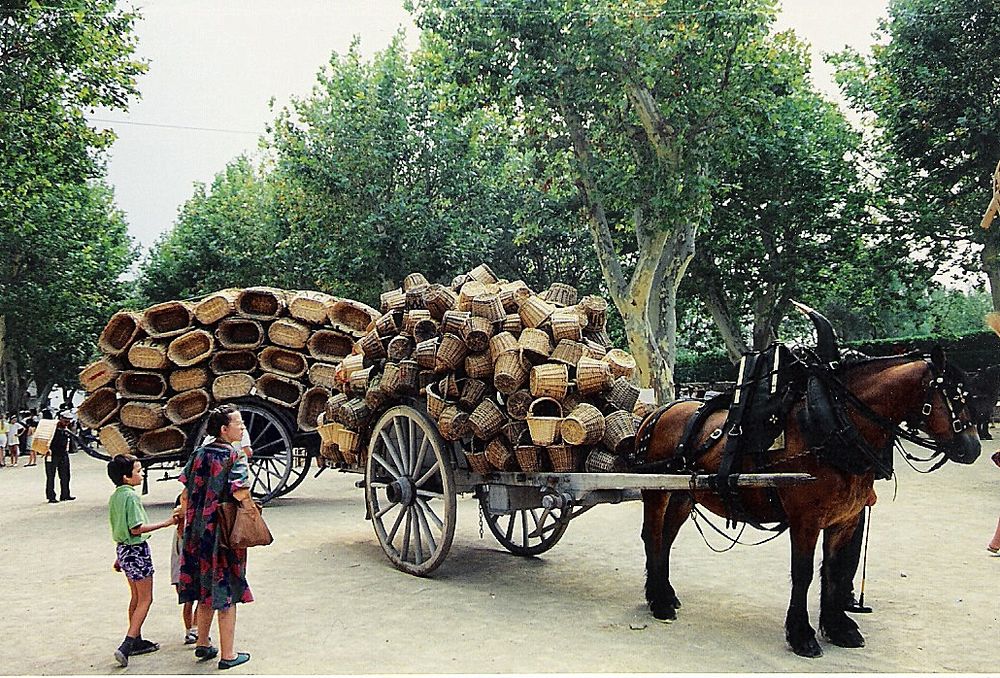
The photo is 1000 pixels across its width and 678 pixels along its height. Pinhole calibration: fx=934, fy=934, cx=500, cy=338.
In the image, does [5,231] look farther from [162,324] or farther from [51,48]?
[162,324]

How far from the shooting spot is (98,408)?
12.2m

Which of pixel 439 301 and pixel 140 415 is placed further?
pixel 140 415

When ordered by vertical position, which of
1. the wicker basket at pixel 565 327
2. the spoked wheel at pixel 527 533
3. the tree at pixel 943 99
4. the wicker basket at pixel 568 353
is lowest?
the spoked wheel at pixel 527 533

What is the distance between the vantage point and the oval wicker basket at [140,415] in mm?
11961

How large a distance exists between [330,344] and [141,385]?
250 centimetres

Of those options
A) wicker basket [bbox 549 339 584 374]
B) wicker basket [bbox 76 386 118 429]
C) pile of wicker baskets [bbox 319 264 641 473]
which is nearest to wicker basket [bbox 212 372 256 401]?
wicker basket [bbox 76 386 118 429]

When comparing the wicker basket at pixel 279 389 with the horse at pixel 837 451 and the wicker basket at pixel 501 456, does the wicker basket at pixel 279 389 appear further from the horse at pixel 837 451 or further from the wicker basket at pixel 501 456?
the horse at pixel 837 451

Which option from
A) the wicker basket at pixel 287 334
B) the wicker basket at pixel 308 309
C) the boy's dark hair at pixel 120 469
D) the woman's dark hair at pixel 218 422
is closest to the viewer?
the woman's dark hair at pixel 218 422

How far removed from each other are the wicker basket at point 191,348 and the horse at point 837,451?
7.79m

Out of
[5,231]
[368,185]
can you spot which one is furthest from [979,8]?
[5,231]

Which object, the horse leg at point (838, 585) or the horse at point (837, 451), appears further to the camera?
the horse leg at point (838, 585)

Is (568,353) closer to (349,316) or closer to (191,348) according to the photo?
(349,316)

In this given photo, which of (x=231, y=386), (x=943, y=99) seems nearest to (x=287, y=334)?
(x=231, y=386)

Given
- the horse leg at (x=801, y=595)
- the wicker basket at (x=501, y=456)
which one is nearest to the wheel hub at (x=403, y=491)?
the wicker basket at (x=501, y=456)
